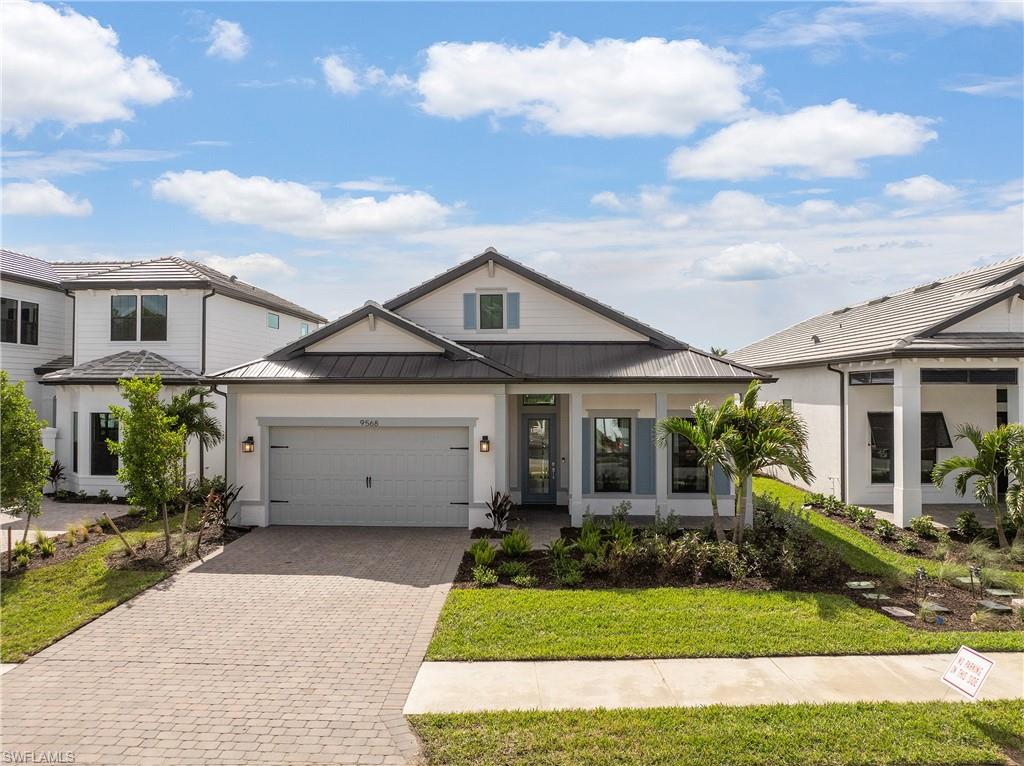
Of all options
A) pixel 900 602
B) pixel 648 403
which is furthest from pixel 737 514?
pixel 648 403

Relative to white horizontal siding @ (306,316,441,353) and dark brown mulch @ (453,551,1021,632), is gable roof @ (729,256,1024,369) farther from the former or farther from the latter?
white horizontal siding @ (306,316,441,353)

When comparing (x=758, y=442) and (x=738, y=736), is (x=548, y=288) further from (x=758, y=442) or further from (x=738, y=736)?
(x=738, y=736)

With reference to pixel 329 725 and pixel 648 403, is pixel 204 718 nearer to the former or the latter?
pixel 329 725

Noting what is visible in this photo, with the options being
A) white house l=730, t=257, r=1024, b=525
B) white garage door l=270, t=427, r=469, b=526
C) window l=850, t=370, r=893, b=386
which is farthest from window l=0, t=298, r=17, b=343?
window l=850, t=370, r=893, b=386

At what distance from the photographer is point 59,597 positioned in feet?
34.2

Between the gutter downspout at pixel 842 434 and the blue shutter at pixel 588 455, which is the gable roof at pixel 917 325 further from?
the blue shutter at pixel 588 455

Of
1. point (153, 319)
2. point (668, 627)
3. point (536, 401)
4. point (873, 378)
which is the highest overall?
point (153, 319)

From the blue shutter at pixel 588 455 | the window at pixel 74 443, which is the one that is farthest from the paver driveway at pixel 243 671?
the window at pixel 74 443

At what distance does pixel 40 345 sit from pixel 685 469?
68.3 feet

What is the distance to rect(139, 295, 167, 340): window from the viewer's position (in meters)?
19.6

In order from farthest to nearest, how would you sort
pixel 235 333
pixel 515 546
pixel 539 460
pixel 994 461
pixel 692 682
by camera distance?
pixel 235 333
pixel 539 460
pixel 994 461
pixel 515 546
pixel 692 682

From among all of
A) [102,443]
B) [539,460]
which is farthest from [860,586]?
[102,443]

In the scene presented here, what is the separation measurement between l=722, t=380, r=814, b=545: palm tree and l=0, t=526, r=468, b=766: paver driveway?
5556mm

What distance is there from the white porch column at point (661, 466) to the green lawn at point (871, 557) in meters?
3.36
